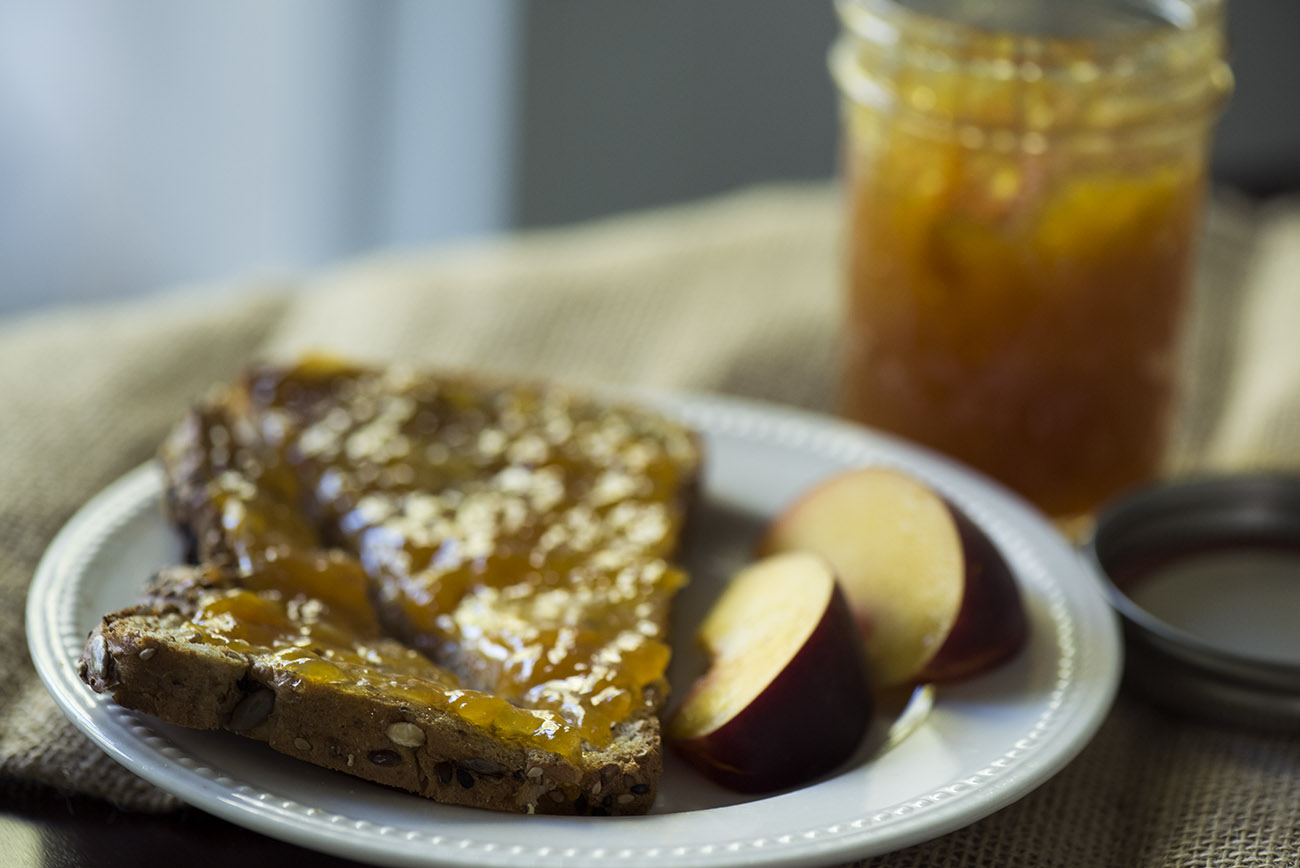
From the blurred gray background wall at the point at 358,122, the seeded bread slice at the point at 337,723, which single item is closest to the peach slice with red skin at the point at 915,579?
the seeded bread slice at the point at 337,723

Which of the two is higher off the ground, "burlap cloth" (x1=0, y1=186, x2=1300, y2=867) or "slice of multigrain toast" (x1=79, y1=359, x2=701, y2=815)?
"slice of multigrain toast" (x1=79, y1=359, x2=701, y2=815)

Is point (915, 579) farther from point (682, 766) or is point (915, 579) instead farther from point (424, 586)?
point (424, 586)

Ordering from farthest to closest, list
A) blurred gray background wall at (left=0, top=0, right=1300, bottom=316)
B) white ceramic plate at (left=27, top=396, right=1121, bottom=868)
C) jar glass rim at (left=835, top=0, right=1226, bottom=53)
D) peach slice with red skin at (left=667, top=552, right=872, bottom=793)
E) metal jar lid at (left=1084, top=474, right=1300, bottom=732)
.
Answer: blurred gray background wall at (left=0, top=0, right=1300, bottom=316) < jar glass rim at (left=835, top=0, right=1226, bottom=53) < metal jar lid at (left=1084, top=474, right=1300, bottom=732) < peach slice with red skin at (left=667, top=552, right=872, bottom=793) < white ceramic plate at (left=27, top=396, right=1121, bottom=868)

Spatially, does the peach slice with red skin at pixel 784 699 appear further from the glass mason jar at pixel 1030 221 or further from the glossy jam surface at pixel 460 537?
the glass mason jar at pixel 1030 221

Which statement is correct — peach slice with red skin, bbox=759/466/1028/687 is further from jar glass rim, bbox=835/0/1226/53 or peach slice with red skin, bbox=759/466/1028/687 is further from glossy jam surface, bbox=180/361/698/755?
jar glass rim, bbox=835/0/1226/53

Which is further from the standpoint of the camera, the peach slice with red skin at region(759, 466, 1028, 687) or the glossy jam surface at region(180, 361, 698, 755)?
the peach slice with red skin at region(759, 466, 1028, 687)

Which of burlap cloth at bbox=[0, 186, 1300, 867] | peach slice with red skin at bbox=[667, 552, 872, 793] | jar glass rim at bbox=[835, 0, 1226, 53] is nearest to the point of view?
peach slice with red skin at bbox=[667, 552, 872, 793]

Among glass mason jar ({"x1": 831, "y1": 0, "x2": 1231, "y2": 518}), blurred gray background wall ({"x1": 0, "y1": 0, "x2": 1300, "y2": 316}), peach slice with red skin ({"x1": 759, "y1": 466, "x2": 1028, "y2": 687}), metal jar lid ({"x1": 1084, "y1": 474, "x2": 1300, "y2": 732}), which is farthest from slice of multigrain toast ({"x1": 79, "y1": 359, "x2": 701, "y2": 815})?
blurred gray background wall ({"x1": 0, "y1": 0, "x2": 1300, "y2": 316})

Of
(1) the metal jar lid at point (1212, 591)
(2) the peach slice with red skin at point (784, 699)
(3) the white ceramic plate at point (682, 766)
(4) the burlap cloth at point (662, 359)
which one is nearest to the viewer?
(3) the white ceramic plate at point (682, 766)

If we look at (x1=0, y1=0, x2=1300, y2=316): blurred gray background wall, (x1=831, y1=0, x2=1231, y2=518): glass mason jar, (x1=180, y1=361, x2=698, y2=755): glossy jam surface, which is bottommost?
(x1=0, y1=0, x2=1300, y2=316): blurred gray background wall
